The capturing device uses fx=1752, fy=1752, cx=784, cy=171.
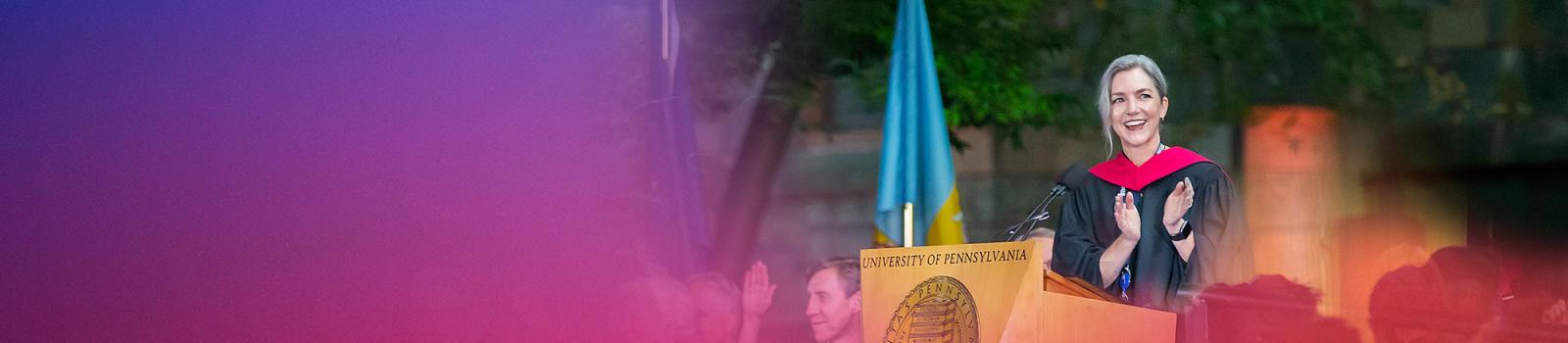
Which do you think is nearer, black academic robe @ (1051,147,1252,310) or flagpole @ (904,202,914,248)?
black academic robe @ (1051,147,1252,310)

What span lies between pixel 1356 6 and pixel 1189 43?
118 cm

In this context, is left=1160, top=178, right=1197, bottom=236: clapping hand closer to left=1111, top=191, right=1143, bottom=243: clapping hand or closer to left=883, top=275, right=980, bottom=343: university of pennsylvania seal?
left=1111, top=191, right=1143, bottom=243: clapping hand

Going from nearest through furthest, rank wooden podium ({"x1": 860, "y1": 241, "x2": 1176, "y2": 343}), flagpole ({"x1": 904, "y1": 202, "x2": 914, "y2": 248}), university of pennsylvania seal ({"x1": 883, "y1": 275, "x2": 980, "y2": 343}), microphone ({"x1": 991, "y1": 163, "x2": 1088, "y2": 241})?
wooden podium ({"x1": 860, "y1": 241, "x2": 1176, "y2": 343}), university of pennsylvania seal ({"x1": 883, "y1": 275, "x2": 980, "y2": 343}), microphone ({"x1": 991, "y1": 163, "x2": 1088, "y2": 241}), flagpole ({"x1": 904, "y1": 202, "x2": 914, "y2": 248})

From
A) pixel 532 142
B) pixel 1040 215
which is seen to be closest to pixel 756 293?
pixel 1040 215

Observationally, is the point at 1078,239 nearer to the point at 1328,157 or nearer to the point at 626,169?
the point at 626,169

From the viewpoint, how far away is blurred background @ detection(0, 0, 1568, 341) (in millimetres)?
6477

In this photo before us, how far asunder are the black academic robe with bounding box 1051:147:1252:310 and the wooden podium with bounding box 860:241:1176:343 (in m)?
0.24

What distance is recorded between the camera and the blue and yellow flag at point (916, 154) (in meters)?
4.80

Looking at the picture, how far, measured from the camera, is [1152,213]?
4039 millimetres

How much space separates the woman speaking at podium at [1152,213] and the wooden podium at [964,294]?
0.76 feet

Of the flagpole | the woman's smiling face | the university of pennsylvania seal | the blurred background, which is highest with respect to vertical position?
the blurred background

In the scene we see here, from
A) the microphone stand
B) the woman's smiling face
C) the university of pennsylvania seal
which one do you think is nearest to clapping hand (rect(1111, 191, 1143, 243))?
the woman's smiling face
